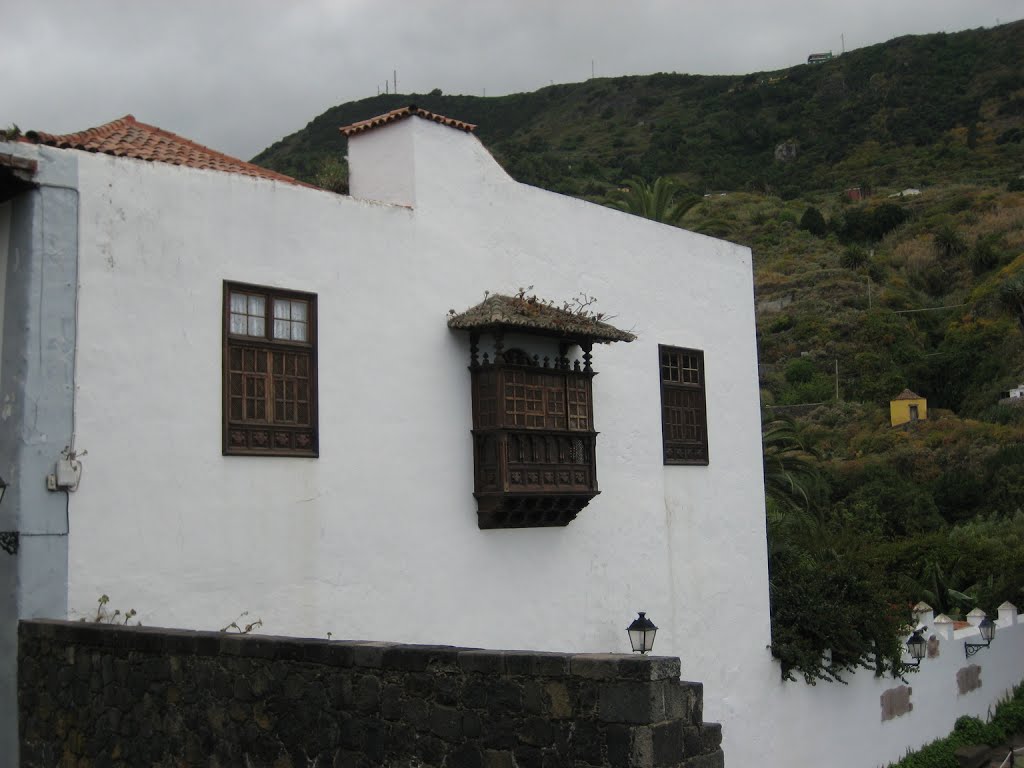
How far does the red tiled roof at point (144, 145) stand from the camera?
29.5 ft

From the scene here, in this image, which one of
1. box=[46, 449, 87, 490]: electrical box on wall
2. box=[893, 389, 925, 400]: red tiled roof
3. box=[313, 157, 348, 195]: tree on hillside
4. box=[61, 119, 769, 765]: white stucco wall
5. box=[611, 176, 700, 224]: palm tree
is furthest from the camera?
box=[893, 389, 925, 400]: red tiled roof

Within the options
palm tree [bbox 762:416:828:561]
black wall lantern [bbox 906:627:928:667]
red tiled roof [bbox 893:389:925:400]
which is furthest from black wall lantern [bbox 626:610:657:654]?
red tiled roof [bbox 893:389:925:400]

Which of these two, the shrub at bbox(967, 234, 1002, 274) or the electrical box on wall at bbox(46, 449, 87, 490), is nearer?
the electrical box on wall at bbox(46, 449, 87, 490)

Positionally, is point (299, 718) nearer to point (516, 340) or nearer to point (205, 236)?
point (205, 236)

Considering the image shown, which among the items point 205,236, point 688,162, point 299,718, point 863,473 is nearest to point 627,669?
point 299,718

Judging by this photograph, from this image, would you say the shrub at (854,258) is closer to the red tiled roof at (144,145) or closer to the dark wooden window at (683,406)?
the dark wooden window at (683,406)

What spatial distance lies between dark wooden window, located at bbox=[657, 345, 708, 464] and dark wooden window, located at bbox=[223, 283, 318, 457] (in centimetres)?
516

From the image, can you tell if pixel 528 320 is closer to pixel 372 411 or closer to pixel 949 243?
pixel 372 411

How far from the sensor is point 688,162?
85312 millimetres

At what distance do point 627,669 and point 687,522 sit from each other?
928 cm

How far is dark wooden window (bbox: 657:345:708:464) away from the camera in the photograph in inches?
553

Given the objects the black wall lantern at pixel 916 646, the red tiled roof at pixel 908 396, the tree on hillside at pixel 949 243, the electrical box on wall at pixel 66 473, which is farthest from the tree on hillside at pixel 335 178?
the tree on hillside at pixel 949 243

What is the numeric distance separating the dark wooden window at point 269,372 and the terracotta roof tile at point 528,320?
1.70 m

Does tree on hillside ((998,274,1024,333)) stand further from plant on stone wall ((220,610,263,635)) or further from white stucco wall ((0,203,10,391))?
white stucco wall ((0,203,10,391))
